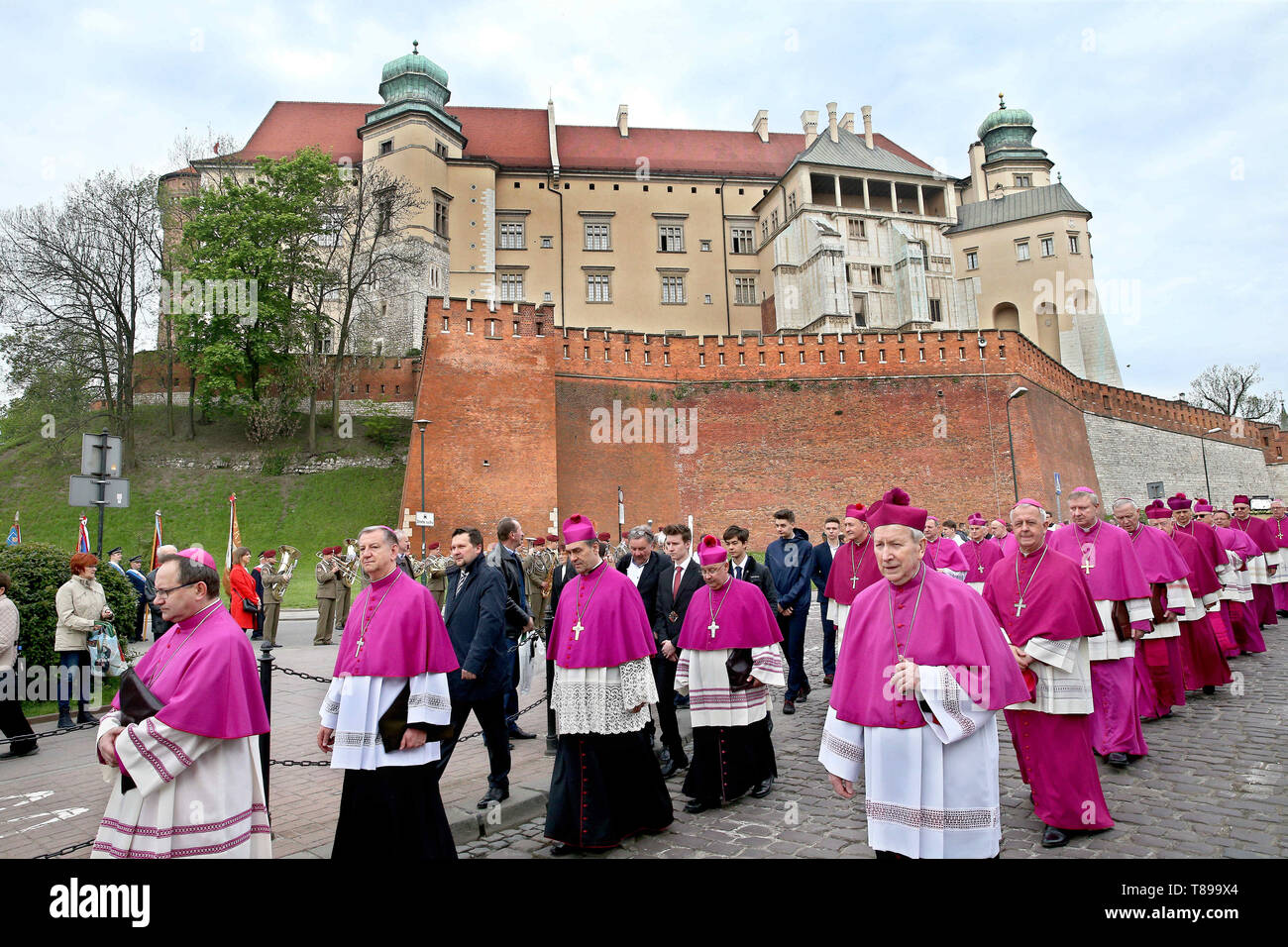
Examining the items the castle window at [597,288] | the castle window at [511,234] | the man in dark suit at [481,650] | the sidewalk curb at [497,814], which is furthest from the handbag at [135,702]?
the castle window at [511,234]

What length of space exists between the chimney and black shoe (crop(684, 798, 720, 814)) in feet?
186

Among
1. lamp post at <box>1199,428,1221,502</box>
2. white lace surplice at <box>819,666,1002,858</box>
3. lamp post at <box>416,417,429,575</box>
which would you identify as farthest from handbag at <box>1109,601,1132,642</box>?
lamp post at <box>1199,428,1221,502</box>

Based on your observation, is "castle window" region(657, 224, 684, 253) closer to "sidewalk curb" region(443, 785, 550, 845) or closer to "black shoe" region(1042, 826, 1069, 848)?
"sidewalk curb" region(443, 785, 550, 845)

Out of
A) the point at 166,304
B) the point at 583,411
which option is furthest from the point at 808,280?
the point at 166,304

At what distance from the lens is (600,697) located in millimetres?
5121

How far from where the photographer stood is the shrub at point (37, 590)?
9.36 metres

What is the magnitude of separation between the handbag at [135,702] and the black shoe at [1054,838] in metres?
4.83

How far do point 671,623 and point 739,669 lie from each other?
123cm

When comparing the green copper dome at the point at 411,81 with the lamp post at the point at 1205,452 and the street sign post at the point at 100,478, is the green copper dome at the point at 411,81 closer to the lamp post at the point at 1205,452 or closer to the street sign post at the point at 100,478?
the street sign post at the point at 100,478

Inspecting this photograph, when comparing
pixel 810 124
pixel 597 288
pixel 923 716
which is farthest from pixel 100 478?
pixel 810 124

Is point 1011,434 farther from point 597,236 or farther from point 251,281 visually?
point 251,281

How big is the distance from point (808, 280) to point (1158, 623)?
138ft
